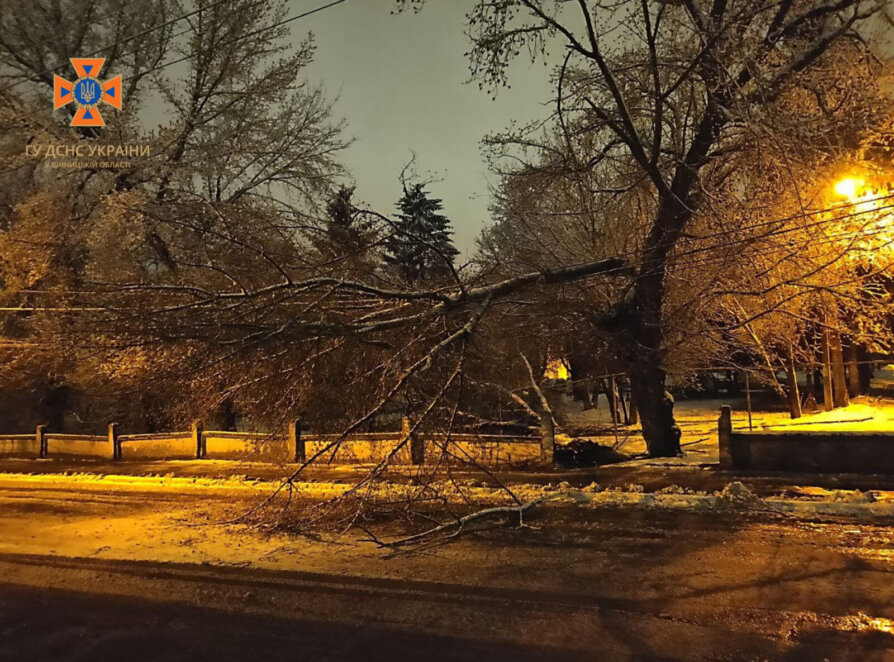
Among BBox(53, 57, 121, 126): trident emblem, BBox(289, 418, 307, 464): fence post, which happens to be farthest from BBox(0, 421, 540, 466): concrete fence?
BBox(53, 57, 121, 126): trident emblem

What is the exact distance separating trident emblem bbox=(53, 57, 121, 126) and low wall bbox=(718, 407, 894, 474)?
56.5 ft

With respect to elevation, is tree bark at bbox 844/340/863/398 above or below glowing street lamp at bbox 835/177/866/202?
below

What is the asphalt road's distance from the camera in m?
4.41

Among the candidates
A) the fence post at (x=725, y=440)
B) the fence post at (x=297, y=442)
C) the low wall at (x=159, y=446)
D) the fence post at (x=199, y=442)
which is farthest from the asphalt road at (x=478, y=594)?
the low wall at (x=159, y=446)

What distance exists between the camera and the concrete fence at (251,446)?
41.2 feet

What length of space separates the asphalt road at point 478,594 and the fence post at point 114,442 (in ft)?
29.4

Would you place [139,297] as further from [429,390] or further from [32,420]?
[32,420]

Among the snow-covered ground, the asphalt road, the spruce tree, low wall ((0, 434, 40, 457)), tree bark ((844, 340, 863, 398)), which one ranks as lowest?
the asphalt road

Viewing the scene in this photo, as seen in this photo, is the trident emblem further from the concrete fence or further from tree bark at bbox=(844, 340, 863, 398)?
tree bark at bbox=(844, 340, 863, 398)

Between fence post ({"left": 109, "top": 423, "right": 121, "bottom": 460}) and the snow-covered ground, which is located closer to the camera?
the snow-covered ground

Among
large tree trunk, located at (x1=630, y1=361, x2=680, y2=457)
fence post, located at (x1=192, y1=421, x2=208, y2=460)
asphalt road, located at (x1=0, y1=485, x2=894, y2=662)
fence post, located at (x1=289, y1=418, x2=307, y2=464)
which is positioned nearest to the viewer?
asphalt road, located at (x1=0, y1=485, x2=894, y2=662)

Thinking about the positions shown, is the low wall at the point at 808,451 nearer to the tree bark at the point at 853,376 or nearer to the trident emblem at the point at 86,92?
the tree bark at the point at 853,376

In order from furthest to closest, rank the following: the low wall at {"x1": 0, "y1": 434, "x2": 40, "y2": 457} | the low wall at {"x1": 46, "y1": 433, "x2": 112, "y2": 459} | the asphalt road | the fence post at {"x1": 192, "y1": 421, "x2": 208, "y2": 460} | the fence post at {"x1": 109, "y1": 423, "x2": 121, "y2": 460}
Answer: the low wall at {"x1": 0, "y1": 434, "x2": 40, "y2": 457} → the low wall at {"x1": 46, "y1": 433, "x2": 112, "y2": 459} → the fence post at {"x1": 109, "y1": 423, "x2": 121, "y2": 460} → the fence post at {"x1": 192, "y1": 421, "x2": 208, "y2": 460} → the asphalt road

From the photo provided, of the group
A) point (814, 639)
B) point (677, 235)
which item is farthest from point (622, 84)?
point (814, 639)
